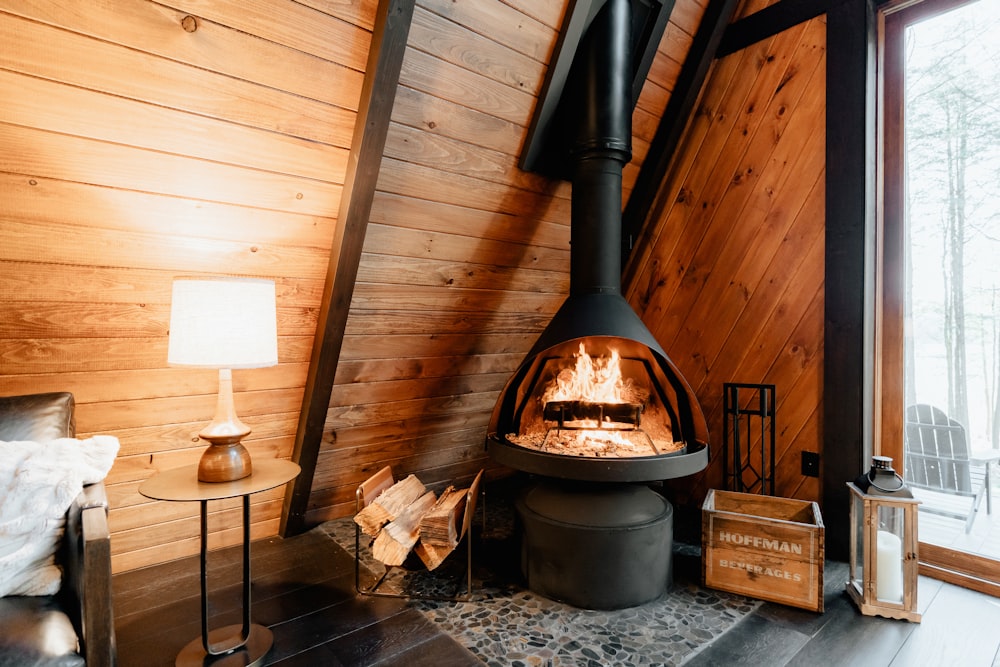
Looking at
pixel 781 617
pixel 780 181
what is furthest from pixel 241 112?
pixel 781 617

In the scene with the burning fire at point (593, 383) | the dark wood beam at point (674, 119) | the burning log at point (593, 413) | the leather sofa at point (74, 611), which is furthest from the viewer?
the dark wood beam at point (674, 119)

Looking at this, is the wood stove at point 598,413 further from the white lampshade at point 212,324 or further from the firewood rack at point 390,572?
the white lampshade at point 212,324

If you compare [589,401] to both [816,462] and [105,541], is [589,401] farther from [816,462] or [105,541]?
[105,541]

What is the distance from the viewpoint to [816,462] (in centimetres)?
232

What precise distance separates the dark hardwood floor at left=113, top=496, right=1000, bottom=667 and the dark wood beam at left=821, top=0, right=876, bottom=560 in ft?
1.35

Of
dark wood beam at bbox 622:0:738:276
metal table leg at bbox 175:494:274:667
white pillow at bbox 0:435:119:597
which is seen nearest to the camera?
white pillow at bbox 0:435:119:597

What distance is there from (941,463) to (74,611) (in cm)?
279

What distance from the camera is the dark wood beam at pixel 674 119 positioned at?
2521 mm

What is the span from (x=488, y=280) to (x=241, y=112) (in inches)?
47.5

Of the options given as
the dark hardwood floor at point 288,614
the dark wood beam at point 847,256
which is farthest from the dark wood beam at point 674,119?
the dark hardwood floor at point 288,614

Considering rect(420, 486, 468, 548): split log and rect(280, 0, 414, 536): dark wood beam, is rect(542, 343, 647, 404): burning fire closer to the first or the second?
rect(420, 486, 468, 548): split log

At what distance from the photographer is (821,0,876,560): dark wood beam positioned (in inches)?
85.4

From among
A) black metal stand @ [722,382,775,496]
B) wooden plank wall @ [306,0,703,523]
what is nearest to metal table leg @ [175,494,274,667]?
wooden plank wall @ [306,0,703,523]

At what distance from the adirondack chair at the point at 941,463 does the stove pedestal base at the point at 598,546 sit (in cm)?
105
